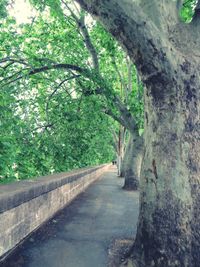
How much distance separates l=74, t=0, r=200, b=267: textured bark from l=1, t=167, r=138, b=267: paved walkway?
943 millimetres

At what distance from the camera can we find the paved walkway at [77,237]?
4.68m

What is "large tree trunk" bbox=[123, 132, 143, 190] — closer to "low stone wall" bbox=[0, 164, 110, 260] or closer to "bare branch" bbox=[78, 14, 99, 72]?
"bare branch" bbox=[78, 14, 99, 72]

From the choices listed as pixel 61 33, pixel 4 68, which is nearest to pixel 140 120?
pixel 61 33

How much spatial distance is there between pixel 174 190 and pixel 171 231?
54 centimetres

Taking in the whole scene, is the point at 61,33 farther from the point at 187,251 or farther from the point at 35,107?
the point at 187,251

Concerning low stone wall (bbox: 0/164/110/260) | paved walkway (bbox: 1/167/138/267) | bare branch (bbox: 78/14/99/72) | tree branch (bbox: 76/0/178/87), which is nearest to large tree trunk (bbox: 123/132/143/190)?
bare branch (bbox: 78/14/99/72)

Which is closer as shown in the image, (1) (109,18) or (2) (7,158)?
(1) (109,18)

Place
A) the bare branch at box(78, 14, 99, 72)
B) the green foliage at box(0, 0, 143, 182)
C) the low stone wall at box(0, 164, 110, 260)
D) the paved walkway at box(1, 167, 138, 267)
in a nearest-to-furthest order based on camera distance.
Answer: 1. the low stone wall at box(0, 164, 110, 260)
2. the paved walkway at box(1, 167, 138, 267)
3. the green foliage at box(0, 0, 143, 182)
4. the bare branch at box(78, 14, 99, 72)

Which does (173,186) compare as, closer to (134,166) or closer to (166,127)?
(166,127)

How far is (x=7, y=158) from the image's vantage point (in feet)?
20.2

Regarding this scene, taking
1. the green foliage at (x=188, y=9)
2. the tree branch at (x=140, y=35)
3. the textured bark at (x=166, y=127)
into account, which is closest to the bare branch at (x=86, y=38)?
the green foliage at (x=188, y=9)

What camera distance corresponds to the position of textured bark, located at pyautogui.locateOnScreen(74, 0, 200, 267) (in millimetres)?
4234

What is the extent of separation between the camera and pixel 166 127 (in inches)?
177

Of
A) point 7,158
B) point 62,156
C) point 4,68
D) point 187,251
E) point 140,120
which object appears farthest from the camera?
point 140,120
